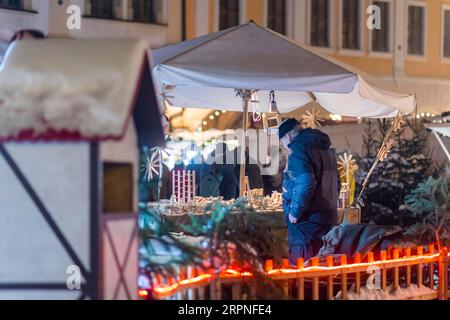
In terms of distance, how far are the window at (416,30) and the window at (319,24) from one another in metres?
2.77

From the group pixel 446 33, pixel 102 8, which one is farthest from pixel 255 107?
pixel 446 33

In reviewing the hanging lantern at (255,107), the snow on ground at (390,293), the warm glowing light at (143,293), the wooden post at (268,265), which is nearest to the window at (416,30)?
the hanging lantern at (255,107)

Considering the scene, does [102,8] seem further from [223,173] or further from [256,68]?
[256,68]

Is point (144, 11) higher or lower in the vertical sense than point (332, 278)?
higher

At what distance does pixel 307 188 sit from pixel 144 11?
13.4 m

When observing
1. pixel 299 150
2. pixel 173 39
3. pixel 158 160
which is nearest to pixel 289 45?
pixel 299 150

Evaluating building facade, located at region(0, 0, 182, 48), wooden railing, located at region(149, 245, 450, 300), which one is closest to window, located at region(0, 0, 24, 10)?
building facade, located at region(0, 0, 182, 48)

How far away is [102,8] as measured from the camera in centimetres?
1909

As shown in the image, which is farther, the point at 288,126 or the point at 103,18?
the point at 103,18

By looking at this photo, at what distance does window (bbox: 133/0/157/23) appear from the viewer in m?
19.8

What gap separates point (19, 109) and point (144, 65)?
0.62 meters

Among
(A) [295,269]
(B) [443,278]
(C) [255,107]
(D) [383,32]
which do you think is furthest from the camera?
(D) [383,32]

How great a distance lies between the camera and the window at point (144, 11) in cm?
1975

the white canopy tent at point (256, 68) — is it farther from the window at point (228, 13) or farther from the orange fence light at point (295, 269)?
the window at point (228, 13)
